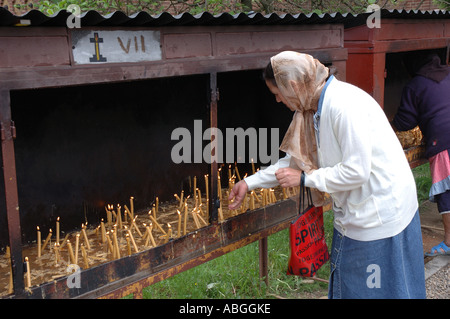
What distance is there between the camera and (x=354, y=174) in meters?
2.58

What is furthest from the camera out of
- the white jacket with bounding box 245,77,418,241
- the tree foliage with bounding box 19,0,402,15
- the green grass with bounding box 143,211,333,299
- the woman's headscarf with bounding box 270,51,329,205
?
the tree foliage with bounding box 19,0,402,15

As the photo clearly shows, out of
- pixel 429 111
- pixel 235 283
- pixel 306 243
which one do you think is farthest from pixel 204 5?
pixel 306 243

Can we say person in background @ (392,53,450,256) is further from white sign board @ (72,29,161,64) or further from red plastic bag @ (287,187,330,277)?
white sign board @ (72,29,161,64)

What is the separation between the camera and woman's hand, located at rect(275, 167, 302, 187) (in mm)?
2863

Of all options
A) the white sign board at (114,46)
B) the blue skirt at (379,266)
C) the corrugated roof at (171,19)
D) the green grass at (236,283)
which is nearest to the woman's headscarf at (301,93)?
the blue skirt at (379,266)

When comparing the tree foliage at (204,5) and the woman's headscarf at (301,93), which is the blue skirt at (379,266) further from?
the tree foliage at (204,5)

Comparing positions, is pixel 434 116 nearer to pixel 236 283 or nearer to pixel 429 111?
pixel 429 111

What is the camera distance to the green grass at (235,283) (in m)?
4.88

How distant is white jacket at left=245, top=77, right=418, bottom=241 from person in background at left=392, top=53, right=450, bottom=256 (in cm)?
264

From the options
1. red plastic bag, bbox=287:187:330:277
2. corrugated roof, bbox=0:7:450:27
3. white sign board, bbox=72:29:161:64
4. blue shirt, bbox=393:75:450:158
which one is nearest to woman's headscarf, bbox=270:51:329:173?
red plastic bag, bbox=287:187:330:277

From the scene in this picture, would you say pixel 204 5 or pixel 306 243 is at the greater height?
pixel 204 5

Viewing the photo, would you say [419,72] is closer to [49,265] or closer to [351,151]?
[351,151]

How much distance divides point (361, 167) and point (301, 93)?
526 millimetres

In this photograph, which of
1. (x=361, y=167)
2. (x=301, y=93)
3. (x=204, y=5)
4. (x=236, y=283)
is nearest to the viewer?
(x=361, y=167)
